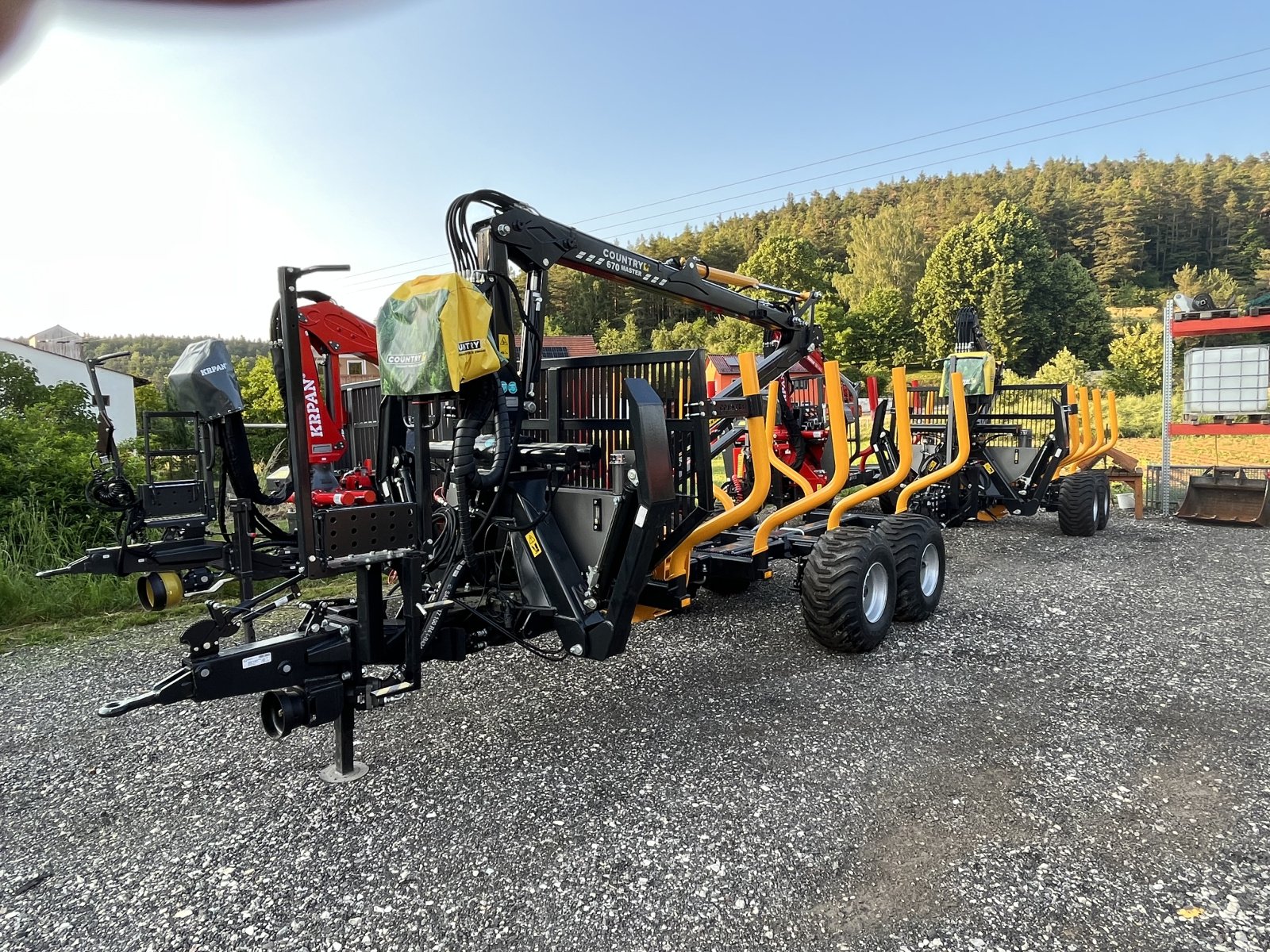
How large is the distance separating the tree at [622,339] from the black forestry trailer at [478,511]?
46485mm

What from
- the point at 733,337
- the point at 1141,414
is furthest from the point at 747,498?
the point at 733,337

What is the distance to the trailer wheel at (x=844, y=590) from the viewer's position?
15.9 ft

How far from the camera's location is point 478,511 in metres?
3.94

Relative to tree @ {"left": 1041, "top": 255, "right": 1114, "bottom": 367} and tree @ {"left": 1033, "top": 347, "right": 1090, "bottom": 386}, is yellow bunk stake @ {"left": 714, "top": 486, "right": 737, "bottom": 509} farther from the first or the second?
tree @ {"left": 1041, "top": 255, "right": 1114, "bottom": 367}

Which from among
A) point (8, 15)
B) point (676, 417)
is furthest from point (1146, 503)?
point (8, 15)

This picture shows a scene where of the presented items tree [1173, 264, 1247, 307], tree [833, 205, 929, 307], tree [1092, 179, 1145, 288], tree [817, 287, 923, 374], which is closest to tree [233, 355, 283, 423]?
tree [817, 287, 923, 374]

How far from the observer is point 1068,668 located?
4.82m

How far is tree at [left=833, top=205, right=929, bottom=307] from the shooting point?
58.1 metres

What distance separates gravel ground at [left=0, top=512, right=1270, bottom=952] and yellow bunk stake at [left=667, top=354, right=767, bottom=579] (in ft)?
2.65

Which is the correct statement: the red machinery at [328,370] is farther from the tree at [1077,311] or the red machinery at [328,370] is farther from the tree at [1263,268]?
the tree at [1263,268]

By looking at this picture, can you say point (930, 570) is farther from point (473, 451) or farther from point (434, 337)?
point (434, 337)

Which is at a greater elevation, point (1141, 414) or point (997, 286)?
point (997, 286)

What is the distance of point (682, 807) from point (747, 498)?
1.87 m

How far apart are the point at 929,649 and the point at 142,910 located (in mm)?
4480
